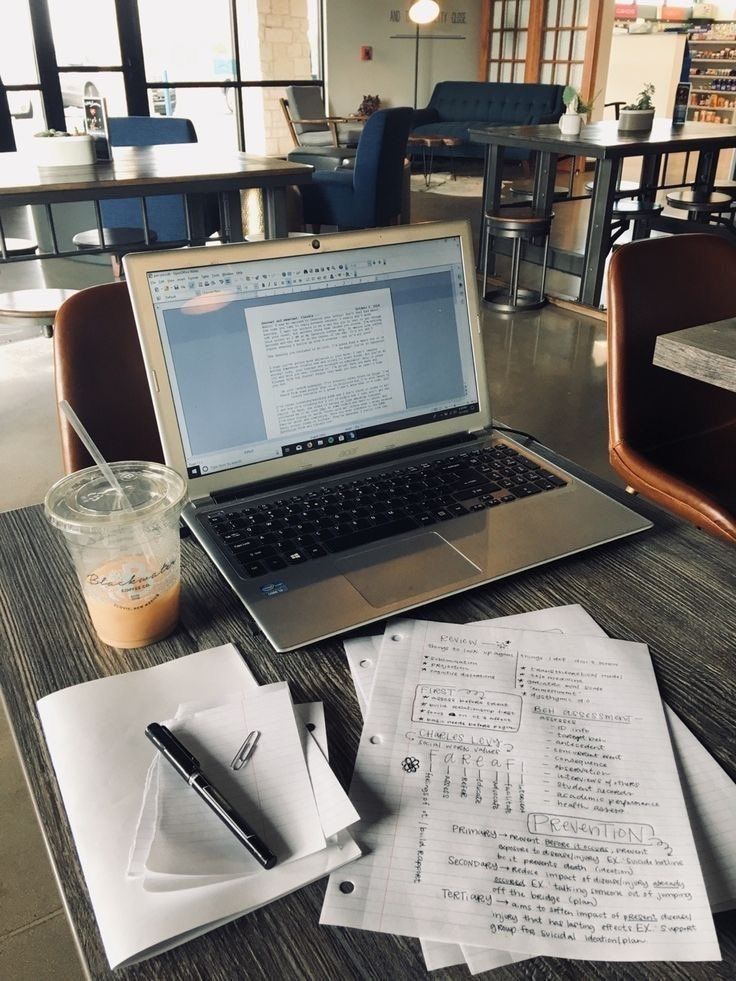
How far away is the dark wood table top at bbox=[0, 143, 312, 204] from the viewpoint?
8.32 feet

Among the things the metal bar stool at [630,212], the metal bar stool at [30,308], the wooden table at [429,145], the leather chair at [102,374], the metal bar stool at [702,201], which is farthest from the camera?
the wooden table at [429,145]

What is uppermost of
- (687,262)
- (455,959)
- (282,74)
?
(282,74)

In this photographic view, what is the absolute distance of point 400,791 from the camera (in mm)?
530

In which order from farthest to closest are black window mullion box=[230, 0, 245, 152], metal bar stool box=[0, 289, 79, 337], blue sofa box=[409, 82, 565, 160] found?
blue sofa box=[409, 82, 565, 160], black window mullion box=[230, 0, 245, 152], metal bar stool box=[0, 289, 79, 337]

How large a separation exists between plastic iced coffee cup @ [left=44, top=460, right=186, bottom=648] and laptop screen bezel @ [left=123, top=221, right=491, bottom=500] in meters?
0.13

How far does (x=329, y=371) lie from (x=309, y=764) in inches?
18.2

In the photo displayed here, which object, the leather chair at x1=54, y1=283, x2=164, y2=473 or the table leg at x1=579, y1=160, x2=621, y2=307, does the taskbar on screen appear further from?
the table leg at x1=579, y1=160, x2=621, y2=307

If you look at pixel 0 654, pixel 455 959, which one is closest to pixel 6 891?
pixel 0 654

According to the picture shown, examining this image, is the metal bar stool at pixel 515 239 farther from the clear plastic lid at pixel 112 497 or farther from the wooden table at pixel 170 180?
the clear plastic lid at pixel 112 497

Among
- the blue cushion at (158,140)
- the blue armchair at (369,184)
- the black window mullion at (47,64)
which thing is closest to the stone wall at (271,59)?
the black window mullion at (47,64)

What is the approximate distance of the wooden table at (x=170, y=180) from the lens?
2533mm

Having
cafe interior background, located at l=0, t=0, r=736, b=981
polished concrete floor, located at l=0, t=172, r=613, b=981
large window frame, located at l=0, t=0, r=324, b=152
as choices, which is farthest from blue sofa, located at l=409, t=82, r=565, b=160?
polished concrete floor, located at l=0, t=172, r=613, b=981

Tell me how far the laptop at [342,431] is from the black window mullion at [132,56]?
7.52 m

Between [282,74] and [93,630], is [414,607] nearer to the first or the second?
[93,630]
